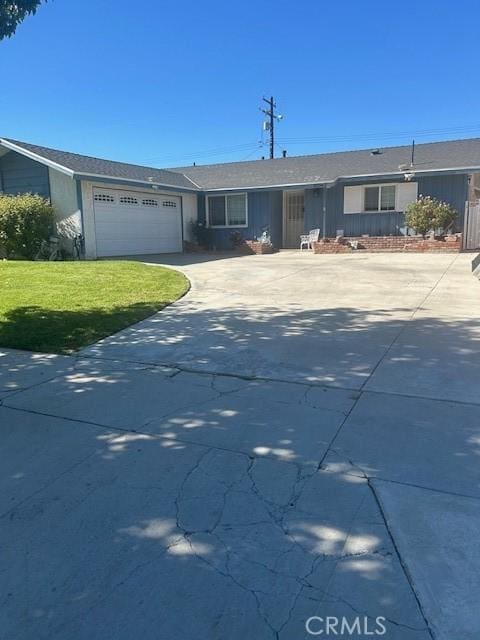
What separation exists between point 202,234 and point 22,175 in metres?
7.77

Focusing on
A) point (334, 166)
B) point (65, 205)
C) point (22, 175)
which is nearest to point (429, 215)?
point (334, 166)

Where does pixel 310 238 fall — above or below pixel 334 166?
below

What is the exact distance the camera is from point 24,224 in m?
15.8

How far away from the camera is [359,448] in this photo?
10.6 feet

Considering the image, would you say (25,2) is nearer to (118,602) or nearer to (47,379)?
(47,379)

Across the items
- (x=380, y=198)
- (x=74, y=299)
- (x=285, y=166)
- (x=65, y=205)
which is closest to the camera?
(x=74, y=299)

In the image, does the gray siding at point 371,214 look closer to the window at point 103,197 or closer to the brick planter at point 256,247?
the brick planter at point 256,247

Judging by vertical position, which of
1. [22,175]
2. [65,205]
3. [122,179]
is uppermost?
[22,175]

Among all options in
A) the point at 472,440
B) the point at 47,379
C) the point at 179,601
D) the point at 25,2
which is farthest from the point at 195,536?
the point at 25,2

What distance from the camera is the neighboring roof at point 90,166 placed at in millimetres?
15773

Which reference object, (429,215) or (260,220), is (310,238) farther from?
(429,215)

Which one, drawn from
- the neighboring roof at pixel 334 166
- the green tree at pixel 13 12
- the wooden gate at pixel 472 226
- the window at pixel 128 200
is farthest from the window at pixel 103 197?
the wooden gate at pixel 472 226

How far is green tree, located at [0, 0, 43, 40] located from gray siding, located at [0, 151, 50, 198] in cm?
1304

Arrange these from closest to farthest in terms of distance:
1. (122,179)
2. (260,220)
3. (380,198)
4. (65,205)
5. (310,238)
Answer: (65,205) → (122,179) → (380,198) → (310,238) → (260,220)
